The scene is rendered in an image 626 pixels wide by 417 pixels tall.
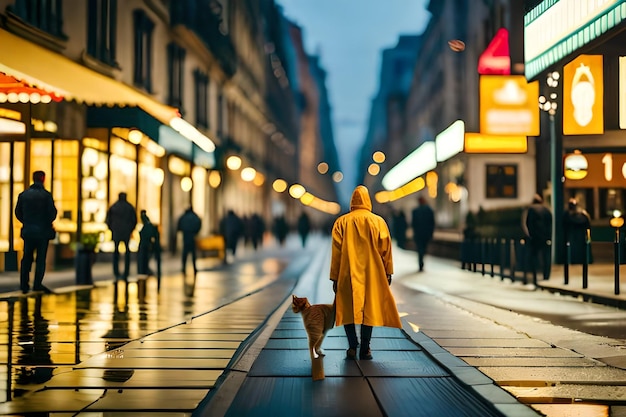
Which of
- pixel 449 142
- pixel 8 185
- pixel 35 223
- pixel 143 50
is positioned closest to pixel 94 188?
pixel 8 185

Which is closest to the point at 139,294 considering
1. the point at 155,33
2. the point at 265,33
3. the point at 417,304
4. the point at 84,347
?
the point at 417,304

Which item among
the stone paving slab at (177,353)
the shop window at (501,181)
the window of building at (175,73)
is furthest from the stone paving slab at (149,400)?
the shop window at (501,181)

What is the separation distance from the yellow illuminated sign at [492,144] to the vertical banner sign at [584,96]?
3458mm

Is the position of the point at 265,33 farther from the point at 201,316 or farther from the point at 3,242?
the point at 201,316

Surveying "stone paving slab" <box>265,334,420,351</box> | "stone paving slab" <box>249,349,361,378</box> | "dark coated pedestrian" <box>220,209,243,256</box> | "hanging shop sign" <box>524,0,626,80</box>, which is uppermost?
"hanging shop sign" <box>524,0,626,80</box>

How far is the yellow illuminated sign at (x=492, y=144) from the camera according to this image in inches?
803

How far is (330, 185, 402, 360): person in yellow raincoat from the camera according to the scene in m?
7.54

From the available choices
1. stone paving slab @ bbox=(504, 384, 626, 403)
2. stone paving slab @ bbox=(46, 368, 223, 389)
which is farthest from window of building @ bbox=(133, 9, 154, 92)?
stone paving slab @ bbox=(504, 384, 626, 403)

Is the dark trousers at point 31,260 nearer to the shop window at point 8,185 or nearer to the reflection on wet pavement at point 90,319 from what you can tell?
A: the reflection on wet pavement at point 90,319

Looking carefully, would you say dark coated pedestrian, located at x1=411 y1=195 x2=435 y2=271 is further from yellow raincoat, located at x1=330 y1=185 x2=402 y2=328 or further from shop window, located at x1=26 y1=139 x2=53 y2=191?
yellow raincoat, located at x1=330 y1=185 x2=402 y2=328

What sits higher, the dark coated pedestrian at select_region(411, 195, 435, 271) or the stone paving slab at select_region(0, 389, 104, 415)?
the dark coated pedestrian at select_region(411, 195, 435, 271)

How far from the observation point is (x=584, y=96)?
16.6 meters

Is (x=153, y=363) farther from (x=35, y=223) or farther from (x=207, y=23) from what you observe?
(x=207, y=23)

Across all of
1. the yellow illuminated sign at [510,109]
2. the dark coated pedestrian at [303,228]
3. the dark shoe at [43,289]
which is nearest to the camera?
the dark shoe at [43,289]
